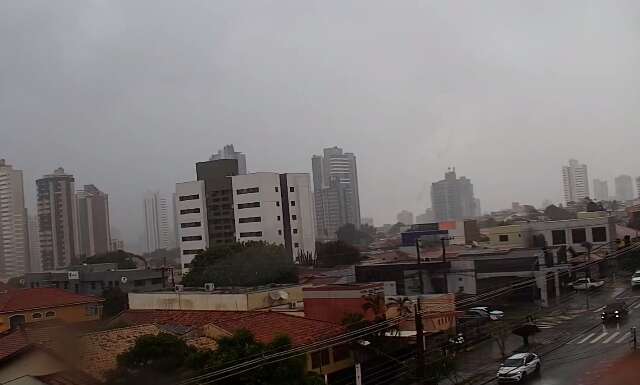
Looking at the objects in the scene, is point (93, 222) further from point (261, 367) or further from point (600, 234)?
point (261, 367)

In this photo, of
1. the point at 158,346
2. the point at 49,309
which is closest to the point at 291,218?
the point at 49,309

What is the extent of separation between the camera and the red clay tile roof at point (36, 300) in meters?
12.0

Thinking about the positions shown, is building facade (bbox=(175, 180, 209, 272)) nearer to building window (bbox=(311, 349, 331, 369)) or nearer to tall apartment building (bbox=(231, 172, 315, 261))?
tall apartment building (bbox=(231, 172, 315, 261))

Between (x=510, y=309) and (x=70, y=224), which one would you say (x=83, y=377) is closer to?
(x=510, y=309)

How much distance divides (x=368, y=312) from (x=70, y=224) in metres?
20.5

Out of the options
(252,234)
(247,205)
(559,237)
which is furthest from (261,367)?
(247,205)

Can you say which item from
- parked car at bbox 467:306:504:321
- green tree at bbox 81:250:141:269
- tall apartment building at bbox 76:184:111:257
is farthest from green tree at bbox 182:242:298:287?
tall apartment building at bbox 76:184:111:257

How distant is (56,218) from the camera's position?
24656mm

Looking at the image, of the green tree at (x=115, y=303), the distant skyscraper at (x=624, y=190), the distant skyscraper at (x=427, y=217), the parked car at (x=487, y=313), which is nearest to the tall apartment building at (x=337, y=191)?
the distant skyscraper at (x=427, y=217)

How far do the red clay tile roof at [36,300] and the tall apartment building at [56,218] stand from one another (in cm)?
1156

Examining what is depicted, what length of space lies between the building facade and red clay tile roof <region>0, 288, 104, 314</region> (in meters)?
12.4

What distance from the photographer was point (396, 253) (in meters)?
22.3

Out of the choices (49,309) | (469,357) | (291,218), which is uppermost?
(291,218)

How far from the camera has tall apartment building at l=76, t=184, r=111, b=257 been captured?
2558 cm
